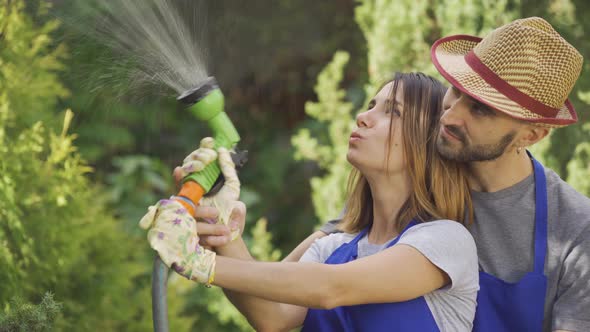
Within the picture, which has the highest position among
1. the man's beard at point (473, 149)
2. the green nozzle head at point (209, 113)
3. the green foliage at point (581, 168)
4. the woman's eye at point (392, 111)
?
→ the green nozzle head at point (209, 113)

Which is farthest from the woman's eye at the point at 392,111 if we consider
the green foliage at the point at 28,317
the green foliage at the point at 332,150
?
the green foliage at the point at 332,150

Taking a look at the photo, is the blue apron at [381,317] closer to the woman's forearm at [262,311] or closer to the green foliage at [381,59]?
the woman's forearm at [262,311]

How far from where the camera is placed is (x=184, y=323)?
4090mm

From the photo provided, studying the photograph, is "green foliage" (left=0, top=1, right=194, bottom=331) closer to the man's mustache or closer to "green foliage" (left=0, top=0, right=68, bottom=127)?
"green foliage" (left=0, top=0, right=68, bottom=127)

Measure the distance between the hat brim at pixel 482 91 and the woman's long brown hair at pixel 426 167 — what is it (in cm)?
12

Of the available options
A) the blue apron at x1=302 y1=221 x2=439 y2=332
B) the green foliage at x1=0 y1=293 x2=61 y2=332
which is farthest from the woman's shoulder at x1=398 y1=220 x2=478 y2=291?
the green foliage at x1=0 y1=293 x2=61 y2=332

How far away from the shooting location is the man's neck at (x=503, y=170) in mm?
2583

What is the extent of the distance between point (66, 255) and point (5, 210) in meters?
0.50

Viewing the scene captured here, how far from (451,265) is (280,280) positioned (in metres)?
0.54

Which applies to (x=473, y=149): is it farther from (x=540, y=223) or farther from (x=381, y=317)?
(x=381, y=317)

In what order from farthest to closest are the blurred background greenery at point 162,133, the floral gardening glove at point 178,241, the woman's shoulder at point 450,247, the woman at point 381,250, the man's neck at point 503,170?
the blurred background greenery at point 162,133, the man's neck at point 503,170, the woman's shoulder at point 450,247, the woman at point 381,250, the floral gardening glove at point 178,241

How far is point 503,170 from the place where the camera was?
2.59 metres

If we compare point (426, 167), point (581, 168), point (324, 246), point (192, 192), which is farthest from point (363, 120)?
point (581, 168)

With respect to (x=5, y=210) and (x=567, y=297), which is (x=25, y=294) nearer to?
(x=5, y=210)
